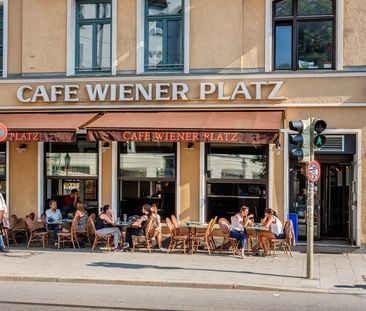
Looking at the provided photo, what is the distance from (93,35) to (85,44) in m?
0.34

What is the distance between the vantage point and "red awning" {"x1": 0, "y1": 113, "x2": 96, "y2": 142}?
15453mm

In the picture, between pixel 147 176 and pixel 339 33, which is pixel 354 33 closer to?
pixel 339 33

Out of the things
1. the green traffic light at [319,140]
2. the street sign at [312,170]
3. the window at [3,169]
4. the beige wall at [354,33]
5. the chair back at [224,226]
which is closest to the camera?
the street sign at [312,170]

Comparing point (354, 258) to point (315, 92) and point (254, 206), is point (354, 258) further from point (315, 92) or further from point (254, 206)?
point (315, 92)

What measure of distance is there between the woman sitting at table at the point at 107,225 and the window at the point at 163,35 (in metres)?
4.16

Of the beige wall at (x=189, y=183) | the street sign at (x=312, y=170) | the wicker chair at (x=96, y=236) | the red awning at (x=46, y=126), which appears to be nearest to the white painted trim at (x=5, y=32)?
the red awning at (x=46, y=126)

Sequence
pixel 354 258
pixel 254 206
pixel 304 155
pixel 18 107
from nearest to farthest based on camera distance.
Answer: pixel 304 155 < pixel 354 258 < pixel 254 206 < pixel 18 107

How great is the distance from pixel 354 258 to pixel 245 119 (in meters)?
4.34

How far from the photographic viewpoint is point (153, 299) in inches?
410

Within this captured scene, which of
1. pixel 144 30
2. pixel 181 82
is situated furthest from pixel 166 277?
pixel 144 30

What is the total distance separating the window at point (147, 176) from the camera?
16.4 meters

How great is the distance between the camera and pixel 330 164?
53.6ft

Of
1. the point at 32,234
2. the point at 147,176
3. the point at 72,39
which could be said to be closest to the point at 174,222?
the point at 147,176

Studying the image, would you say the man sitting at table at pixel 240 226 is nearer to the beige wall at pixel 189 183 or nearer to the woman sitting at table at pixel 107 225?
the beige wall at pixel 189 183
